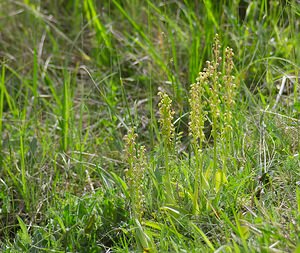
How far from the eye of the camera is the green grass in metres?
2.43

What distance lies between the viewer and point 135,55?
406 cm

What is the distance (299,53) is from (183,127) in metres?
0.64

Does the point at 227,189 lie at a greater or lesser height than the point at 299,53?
lesser

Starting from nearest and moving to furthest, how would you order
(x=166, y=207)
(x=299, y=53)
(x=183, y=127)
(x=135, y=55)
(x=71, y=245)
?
1. (x=166, y=207)
2. (x=71, y=245)
3. (x=299, y=53)
4. (x=183, y=127)
5. (x=135, y=55)

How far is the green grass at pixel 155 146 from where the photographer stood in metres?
2.43

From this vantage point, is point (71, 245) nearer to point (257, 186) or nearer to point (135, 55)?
point (257, 186)

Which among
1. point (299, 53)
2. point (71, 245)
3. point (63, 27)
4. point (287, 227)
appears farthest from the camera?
point (63, 27)

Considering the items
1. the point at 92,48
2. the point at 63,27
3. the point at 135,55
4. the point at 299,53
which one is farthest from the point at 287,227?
the point at 63,27

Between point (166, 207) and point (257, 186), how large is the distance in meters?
0.34

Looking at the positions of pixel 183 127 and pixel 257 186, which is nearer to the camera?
pixel 257 186

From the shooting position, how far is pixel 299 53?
9.96ft

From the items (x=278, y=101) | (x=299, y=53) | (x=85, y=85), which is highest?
(x=299, y=53)

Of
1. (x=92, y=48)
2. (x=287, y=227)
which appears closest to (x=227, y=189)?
(x=287, y=227)

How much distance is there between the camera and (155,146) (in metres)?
3.00
